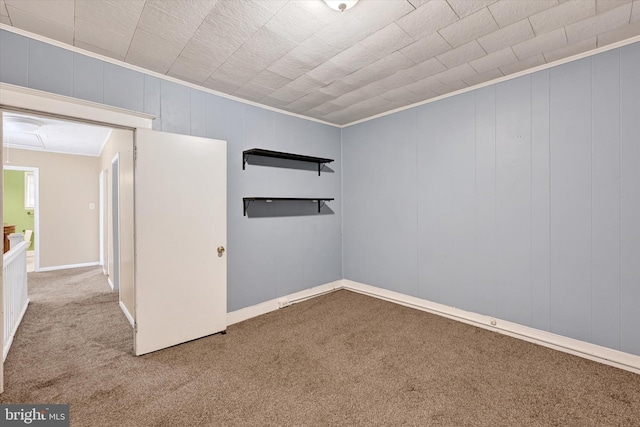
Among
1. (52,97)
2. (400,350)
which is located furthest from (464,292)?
(52,97)

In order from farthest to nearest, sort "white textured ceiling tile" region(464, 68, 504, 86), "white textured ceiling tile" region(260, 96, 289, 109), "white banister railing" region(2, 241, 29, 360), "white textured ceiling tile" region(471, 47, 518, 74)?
"white textured ceiling tile" region(260, 96, 289, 109)
"white textured ceiling tile" region(464, 68, 504, 86)
"white banister railing" region(2, 241, 29, 360)
"white textured ceiling tile" region(471, 47, 518, 74)

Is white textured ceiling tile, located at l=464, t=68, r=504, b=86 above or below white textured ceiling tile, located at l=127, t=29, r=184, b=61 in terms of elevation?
above

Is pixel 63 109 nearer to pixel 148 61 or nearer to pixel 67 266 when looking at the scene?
pixel 148 61

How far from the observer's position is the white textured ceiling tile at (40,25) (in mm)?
1895

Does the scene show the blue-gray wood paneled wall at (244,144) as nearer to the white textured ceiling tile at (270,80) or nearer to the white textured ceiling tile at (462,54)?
the white textured ceiling tile at (270,80)

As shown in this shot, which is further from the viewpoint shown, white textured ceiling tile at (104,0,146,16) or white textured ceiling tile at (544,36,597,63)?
white textured ceiling tile at (544,36,597,63)

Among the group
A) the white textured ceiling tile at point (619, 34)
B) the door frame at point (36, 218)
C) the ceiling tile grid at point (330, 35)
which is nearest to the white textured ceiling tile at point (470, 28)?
the ceiling tile grid at point (330, 35)

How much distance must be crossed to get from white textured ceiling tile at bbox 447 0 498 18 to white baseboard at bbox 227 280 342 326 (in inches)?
133

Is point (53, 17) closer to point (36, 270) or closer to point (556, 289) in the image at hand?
point (556, 289)

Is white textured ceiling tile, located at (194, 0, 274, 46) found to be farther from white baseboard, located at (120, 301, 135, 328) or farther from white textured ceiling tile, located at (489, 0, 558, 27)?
white baseboard, located at (120, 301, 135, 328)

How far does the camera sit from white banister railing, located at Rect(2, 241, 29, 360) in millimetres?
2684

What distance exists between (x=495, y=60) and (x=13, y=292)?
17.3 ft

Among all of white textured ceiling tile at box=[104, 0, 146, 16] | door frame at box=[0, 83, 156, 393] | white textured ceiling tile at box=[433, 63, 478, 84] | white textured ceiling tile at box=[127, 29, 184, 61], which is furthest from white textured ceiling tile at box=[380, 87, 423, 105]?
door frame at box=[0, 83, 156, 393]

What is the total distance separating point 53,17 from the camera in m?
1.93
